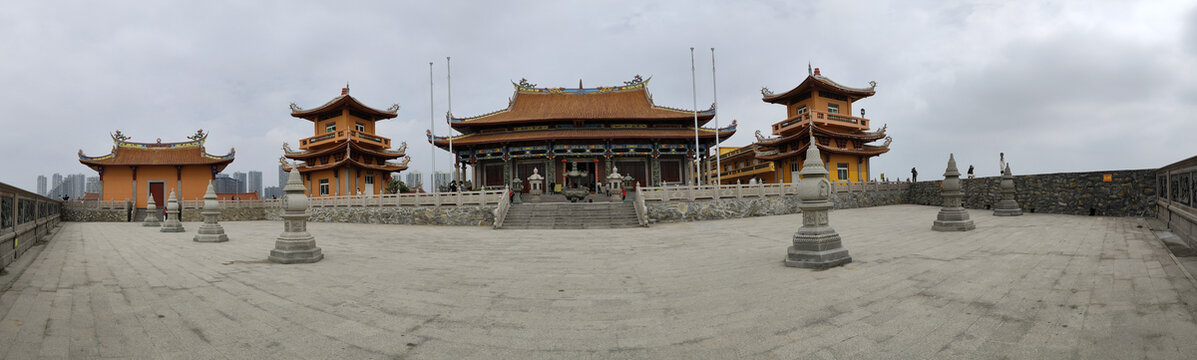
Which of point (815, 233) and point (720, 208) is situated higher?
point (815, 233)

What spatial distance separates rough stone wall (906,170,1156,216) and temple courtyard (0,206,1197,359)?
9.43 meters

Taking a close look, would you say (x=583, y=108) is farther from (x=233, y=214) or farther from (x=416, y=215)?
(x=233, y=214)

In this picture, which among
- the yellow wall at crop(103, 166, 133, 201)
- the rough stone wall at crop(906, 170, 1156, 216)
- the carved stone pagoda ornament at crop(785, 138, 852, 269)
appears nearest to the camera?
the carved stone pagoda ornament at crop(785, 138, 852, 269)

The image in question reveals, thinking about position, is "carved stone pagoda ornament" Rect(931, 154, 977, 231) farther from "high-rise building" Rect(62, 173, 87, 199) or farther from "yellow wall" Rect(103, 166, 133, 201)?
"high-rise building" Rect(62, 173, 87, 199)

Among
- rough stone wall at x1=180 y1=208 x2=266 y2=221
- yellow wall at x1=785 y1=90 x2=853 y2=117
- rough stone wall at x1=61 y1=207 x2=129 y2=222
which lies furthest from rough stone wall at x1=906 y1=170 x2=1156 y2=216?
rough stone wall at x1=61 y1=207 x2=129 y2=222

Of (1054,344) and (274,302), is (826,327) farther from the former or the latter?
(274,302)

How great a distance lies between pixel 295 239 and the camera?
25.0ft

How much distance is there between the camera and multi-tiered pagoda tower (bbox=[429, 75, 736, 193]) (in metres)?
28.0

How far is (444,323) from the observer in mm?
3854

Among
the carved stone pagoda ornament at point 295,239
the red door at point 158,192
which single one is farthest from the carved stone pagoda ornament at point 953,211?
the red door at point 158,192

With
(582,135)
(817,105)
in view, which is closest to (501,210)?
(582,135)

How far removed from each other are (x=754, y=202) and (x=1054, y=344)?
16.9 metres

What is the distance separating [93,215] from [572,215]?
32103 mm

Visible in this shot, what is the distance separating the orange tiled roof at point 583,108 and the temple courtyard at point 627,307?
21907 mm
